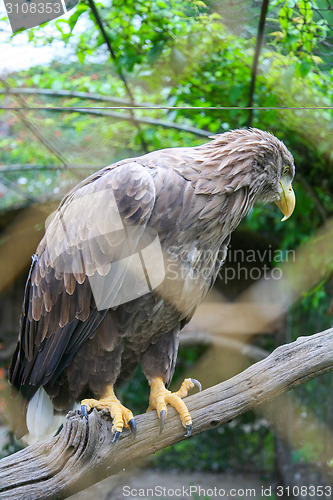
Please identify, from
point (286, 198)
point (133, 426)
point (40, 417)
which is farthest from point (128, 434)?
point (286, 198)

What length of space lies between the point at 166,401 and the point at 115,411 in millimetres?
237

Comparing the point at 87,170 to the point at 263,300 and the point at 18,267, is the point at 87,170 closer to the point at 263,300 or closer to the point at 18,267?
the point at 18,267

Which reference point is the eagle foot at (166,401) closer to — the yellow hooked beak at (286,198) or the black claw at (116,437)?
the black claw at (116,437)

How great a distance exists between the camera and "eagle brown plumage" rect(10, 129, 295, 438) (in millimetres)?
1945

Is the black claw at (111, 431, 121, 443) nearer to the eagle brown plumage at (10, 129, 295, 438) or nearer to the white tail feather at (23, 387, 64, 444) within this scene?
the eagle brown plumage at (10, 129, 295, 438)

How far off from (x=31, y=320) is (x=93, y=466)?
72 centimetres

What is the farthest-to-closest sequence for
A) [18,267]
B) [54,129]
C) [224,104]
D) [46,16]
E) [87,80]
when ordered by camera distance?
[18,267] < [54,129] < [87,80] < [224,104] < [46,16]

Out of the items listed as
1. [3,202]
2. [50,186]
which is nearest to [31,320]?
[50,186]

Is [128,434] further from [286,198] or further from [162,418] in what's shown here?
[286,198]

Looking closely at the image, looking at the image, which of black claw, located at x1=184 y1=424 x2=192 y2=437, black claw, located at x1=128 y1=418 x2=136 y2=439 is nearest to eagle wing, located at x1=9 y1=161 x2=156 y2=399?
black claw, located at x1=128 y1=418 x2=136 y2=439

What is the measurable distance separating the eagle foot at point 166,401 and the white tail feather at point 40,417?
1.73 feet

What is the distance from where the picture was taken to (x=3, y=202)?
4371 millimetres

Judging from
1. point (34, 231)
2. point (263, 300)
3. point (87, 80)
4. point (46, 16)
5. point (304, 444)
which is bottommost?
point (304, 444)

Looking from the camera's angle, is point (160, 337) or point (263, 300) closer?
point (160, 337)
